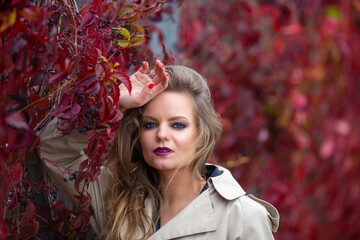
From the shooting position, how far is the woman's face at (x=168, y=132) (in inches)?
78.9

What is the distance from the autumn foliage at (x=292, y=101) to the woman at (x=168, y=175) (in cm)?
100

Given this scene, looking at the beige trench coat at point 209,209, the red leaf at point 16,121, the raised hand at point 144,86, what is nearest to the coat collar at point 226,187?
the beige trench coat at point 209,209

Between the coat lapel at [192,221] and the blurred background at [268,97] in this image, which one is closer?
the blurred background at [268,97]

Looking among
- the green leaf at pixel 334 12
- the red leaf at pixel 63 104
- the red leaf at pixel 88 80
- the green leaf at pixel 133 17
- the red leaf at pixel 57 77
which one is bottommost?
the green leaf at pixel 334 12

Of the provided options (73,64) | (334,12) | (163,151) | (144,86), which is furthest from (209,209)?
(334,12)

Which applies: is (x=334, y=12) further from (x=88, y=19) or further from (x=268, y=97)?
(x=88, y=19)

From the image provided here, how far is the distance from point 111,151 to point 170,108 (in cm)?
41

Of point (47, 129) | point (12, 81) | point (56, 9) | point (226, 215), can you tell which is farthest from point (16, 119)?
point (226, 215)

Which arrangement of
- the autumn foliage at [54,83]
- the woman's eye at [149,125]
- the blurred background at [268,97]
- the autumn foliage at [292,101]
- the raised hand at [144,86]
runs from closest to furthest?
1. the autumn foliage at [54,83]
2. the blurred background at [268,97]
3. the raised hand at [144,86]
4. the woman's eye at [149,125]
5. the autumn foliage at [292,101]

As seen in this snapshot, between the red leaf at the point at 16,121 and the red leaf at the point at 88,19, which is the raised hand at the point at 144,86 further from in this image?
the red leaf at the point at 16,121

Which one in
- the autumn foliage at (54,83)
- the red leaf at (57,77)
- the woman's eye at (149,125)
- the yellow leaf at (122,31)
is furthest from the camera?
the woman's eye at (149,125)

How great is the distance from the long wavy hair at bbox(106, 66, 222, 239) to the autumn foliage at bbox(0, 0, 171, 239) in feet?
0.72

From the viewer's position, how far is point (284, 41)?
3.45m

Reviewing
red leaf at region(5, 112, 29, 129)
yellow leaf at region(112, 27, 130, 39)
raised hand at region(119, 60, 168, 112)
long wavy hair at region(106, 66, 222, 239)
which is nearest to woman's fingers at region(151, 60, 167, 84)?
raised hand at region(119, 60, 168, 112)
